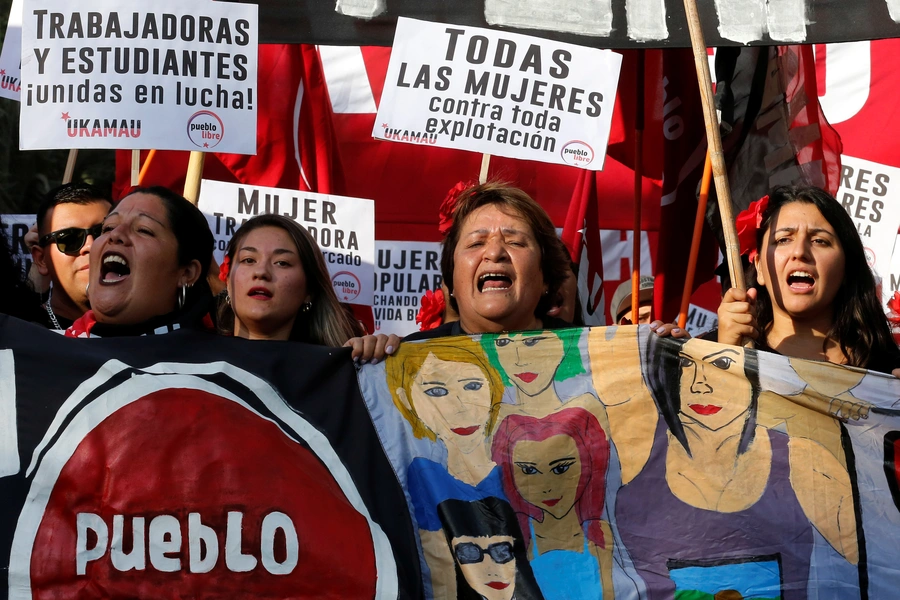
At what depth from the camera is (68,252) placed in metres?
4.43

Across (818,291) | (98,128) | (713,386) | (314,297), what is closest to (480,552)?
(713,386)

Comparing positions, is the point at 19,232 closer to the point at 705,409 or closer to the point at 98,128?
the point at 98,128

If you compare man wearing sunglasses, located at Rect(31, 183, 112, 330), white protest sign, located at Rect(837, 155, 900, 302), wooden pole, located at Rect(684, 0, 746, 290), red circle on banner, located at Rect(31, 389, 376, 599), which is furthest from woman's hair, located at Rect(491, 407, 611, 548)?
white protest sign, located at Rect(837, 155, 900, 302)

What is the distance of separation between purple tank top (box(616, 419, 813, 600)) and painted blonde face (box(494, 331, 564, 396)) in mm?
388

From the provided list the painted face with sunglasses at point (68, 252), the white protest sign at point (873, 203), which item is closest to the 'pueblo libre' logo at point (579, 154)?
the white protest sign at point (873, 203)

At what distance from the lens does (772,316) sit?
3828 mm

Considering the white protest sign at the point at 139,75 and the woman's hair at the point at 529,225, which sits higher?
the white protest sign at the point at 139,75

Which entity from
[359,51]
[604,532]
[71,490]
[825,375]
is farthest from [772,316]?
[359,51]

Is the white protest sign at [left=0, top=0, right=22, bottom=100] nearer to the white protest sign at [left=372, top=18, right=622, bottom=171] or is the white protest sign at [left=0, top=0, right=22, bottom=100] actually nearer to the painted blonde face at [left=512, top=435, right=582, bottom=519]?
the white protest sign at [left=372, top=18, right=622, bottom=171]

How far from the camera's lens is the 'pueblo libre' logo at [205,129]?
4258 mm

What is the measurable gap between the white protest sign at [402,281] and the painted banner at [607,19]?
1.56 metres

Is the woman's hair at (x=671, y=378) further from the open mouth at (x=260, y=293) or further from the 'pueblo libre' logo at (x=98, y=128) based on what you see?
the 'pueblo libre' logo at (x=98, y=128)

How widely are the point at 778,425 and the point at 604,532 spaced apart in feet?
1.88

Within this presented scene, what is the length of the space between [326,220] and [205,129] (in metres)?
1.15
